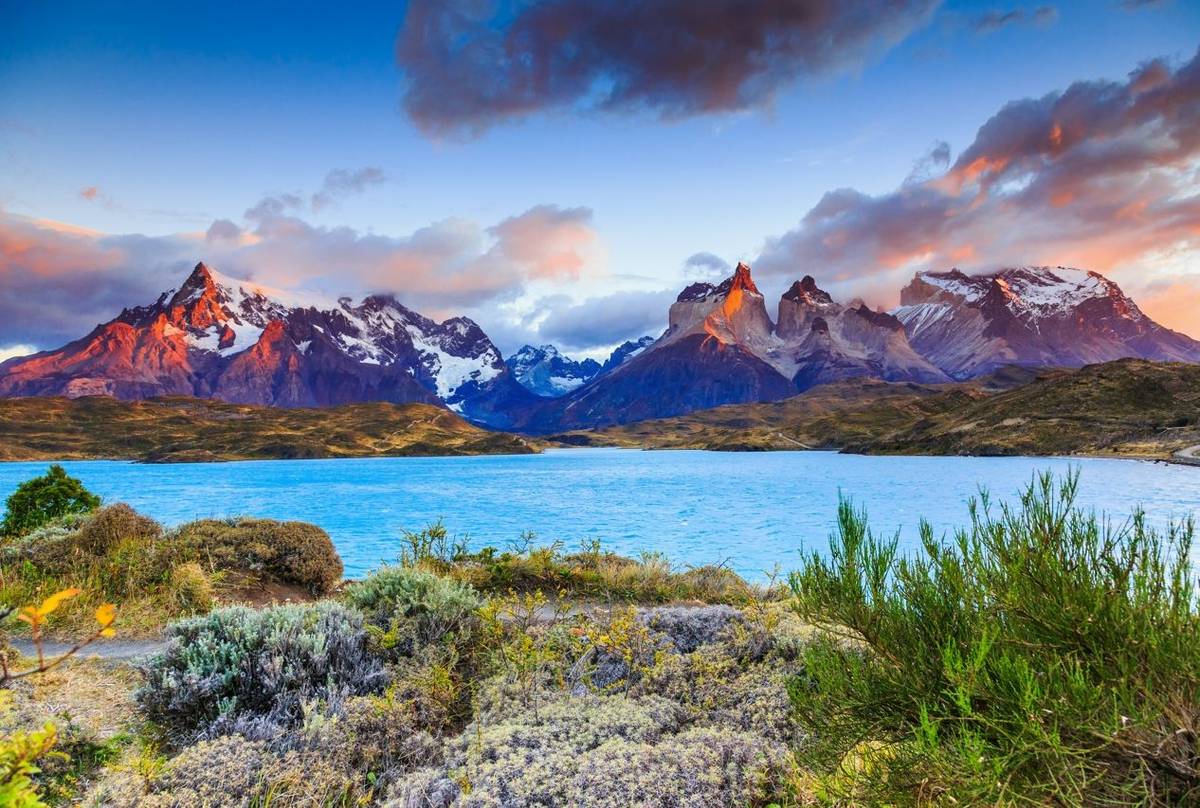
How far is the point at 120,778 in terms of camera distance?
4902 mm

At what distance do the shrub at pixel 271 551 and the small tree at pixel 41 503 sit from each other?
237 inches

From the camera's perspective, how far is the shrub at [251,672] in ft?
20.1

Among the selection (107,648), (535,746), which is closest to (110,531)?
(107,648)

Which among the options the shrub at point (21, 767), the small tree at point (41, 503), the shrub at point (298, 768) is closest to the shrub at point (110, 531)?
the small tree at point (41, 503)

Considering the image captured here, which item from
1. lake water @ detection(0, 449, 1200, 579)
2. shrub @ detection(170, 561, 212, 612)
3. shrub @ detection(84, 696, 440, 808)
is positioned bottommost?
lake water @ detection(0, 449, 1200, 579)

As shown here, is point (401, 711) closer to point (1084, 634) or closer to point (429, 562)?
point (1084, 634)

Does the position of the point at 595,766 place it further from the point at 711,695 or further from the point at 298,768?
the point at 298,768

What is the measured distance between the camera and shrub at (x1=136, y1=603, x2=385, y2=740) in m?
6.11

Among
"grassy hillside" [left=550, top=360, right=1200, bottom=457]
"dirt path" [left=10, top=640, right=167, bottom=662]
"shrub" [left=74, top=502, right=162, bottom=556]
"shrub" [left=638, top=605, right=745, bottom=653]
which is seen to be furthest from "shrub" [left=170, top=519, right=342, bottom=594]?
"grassy hillside" [left=550, top=360, right=1200, bottom=457]

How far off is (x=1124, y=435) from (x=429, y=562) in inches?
4703

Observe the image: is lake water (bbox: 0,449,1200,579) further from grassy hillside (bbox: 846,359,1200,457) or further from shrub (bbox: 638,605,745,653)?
grassy hillside (bbox: 846,359,1200,457)

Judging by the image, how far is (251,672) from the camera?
6605 mm

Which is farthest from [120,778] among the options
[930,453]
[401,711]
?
[930,453]

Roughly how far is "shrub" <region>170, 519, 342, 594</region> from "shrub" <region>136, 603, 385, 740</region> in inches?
275
